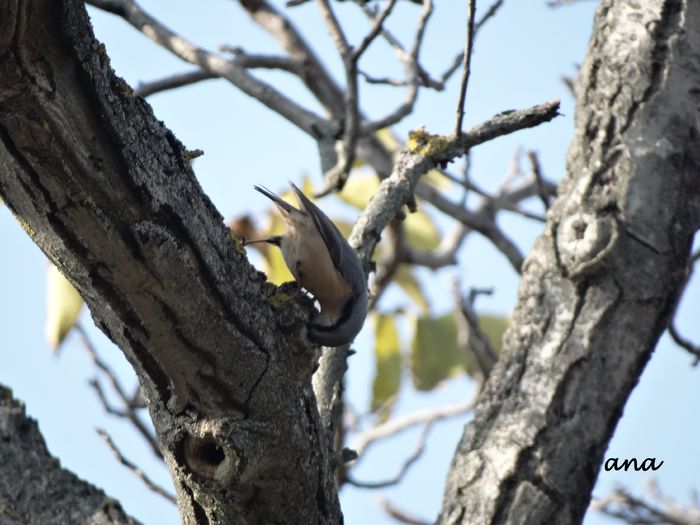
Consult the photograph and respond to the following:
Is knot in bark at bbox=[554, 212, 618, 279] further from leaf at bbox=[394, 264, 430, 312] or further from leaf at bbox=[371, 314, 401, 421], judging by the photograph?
leaf at bbox=[394, 264, 430, 312]

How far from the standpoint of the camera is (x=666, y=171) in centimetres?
314

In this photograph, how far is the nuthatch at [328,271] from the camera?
288 cm

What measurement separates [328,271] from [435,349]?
1.65 metres

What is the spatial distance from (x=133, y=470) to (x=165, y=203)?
71.6 inches

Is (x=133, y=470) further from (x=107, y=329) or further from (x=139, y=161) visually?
(x=139, y=161)

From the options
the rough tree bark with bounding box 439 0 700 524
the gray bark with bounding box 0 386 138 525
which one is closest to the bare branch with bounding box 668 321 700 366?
the rough tree bark with bounding box 439 0 700 524

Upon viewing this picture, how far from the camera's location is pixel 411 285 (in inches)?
206

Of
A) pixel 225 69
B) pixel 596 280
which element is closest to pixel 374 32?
pixel 225 69

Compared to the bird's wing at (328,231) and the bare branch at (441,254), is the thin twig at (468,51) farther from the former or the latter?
the bare branch at (441,254)

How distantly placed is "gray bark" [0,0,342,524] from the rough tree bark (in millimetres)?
657

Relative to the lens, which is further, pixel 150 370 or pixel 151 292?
pixel 150 370

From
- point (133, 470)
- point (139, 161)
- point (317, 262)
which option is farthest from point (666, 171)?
point (133, 470)

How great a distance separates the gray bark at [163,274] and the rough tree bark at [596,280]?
66 centimetres

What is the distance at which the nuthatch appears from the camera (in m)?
2.88
